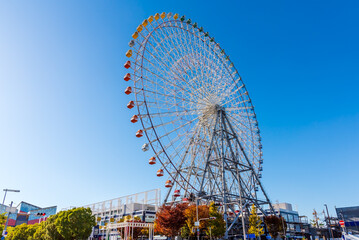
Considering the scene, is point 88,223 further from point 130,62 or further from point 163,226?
point 130,62

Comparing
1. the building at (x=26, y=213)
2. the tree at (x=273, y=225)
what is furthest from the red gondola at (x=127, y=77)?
the building at (x=26, y=213)

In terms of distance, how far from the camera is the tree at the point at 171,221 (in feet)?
129

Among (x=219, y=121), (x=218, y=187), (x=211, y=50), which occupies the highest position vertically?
(x=211, y=50)

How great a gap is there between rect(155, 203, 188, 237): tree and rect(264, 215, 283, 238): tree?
1689 cm

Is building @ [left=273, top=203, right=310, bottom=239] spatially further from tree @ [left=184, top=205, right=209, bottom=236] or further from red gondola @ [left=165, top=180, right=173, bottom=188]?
red gondola @ [left=165, top=180, right=173, bottom=188]

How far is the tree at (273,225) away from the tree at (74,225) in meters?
31.0

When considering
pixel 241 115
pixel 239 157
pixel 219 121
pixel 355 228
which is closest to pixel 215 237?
pixel 239 157

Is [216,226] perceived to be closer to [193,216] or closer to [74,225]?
[193,216]

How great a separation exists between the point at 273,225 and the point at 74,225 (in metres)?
34.5

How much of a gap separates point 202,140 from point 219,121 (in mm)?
4463

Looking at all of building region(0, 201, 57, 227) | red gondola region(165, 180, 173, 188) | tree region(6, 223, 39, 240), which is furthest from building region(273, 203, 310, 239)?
building region(0, 201, 57, 227)

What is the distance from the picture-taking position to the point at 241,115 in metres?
48.5

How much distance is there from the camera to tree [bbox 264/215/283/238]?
46853 millimetres

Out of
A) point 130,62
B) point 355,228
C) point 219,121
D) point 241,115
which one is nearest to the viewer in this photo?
point 130,62
